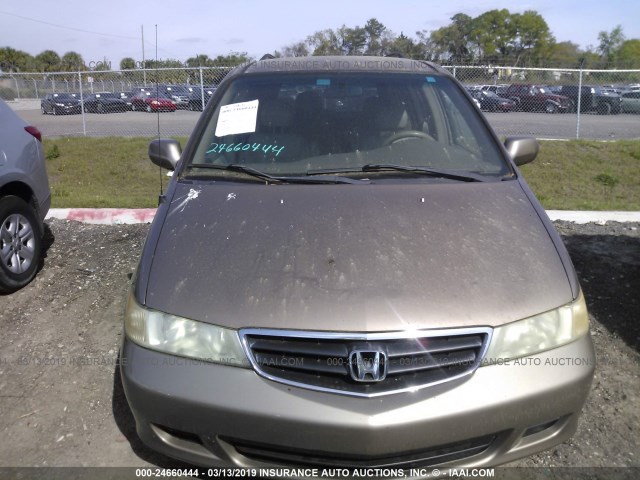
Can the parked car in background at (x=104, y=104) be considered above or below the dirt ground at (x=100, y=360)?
above

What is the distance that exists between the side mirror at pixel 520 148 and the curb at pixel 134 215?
2648 millimetres

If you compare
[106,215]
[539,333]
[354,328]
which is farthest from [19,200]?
[539,333]

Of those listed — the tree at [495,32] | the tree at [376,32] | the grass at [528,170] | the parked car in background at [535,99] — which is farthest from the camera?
the tree at [495,32]

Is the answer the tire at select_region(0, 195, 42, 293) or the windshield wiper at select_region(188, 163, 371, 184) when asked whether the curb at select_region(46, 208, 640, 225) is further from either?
the windshield wiper at select_region(188, 163, 371, 184)

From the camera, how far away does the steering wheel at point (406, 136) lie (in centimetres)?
353

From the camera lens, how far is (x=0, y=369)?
367 cm

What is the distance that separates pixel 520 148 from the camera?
3711mm

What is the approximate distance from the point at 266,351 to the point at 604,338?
8.43 ft

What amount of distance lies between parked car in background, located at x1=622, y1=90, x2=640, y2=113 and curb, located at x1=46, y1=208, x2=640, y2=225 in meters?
15.2

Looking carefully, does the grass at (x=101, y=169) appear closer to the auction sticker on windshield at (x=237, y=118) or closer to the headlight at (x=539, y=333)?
the auction sticker on windshield at (x=237, y=118)

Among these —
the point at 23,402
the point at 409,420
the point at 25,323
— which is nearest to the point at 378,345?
the point at 409,420

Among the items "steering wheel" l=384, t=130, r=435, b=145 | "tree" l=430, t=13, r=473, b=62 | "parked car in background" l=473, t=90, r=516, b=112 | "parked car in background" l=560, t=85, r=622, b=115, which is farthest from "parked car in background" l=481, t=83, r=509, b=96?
"tree" l=430, t=13, r=473, b=62

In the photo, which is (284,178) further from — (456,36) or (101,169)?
(456,36)

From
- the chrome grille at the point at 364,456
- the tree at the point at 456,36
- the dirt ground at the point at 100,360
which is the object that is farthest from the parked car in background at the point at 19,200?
the tree at the point at 456,36
